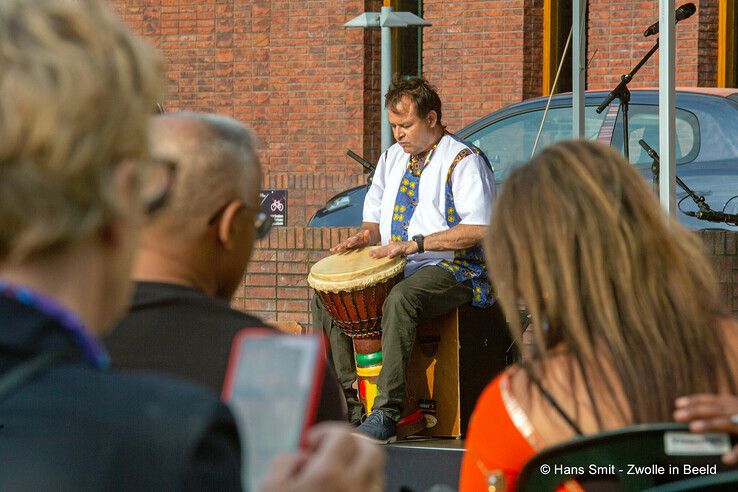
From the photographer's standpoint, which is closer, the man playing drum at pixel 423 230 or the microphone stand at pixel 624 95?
the man playing drum at pixel 423 230

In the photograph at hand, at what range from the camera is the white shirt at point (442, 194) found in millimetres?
6109

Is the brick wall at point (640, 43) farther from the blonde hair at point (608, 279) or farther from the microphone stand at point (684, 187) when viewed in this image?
the blonde hair at point (608, 279)

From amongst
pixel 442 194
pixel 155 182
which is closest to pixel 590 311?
pixel 155 182

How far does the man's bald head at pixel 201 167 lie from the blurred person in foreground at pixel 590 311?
18.9 inches

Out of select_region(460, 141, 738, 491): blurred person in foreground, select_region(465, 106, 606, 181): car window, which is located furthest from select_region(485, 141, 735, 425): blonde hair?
A: select_region(465, 106, 606, 181): car window

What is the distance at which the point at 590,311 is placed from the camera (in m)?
2.35

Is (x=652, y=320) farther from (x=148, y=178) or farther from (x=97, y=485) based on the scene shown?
(x=97, y=485)

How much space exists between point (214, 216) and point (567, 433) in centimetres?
75

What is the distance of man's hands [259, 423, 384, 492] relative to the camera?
1078 millimetres

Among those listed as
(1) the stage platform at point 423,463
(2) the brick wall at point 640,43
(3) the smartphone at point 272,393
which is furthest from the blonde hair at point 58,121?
(2) the brick wall at point 640,43

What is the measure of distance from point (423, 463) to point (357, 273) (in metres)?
1.04

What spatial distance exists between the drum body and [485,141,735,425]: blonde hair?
374 cm

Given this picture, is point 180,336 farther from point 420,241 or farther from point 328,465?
point 420,241

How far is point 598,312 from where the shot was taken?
7.66 feet
